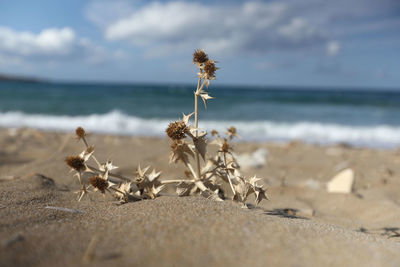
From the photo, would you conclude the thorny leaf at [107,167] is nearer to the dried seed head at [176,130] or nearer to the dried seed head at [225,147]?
the dried seed head at [176,130]

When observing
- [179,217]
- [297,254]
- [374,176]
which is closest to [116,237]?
[179,217]

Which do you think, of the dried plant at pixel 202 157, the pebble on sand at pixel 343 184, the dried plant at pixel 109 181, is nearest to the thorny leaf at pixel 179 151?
the dried plant at pixel 202 157

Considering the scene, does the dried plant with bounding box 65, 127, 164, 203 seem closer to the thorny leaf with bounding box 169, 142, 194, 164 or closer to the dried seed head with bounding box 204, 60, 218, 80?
the thorny leaf with bounding box 169, 142, 194, 164

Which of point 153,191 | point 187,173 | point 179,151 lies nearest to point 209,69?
point 179,151

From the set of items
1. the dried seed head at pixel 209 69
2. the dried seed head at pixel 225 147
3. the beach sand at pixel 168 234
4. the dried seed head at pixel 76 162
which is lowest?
the beach sand at pixel 168 234

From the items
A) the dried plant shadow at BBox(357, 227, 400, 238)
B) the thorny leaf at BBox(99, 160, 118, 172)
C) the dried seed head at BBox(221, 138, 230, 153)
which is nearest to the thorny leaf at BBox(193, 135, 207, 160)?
the dried seed head at BBox(221, 138, 230, 153)

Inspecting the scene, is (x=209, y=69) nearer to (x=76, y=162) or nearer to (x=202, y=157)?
(x=202, y=157)
